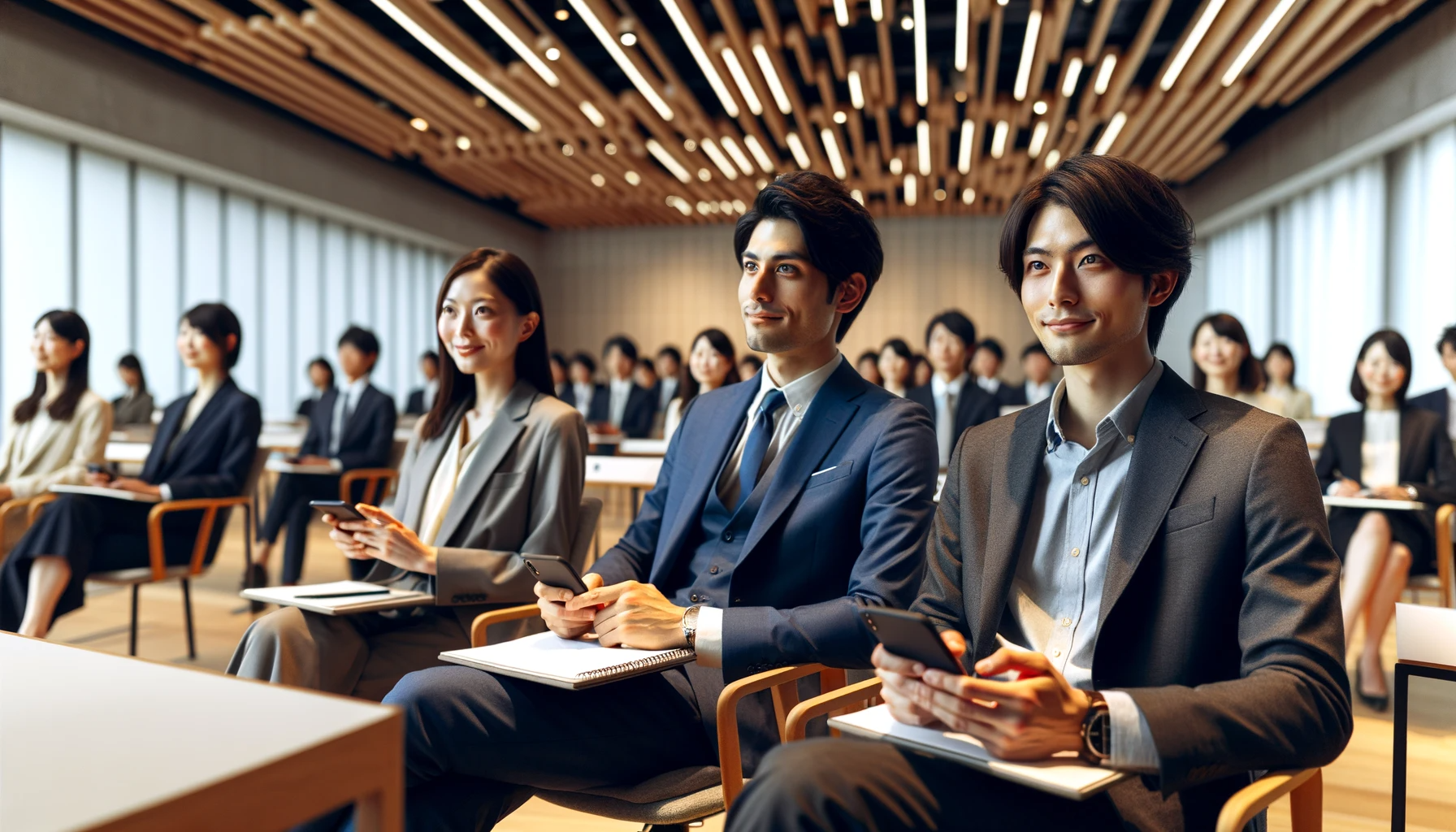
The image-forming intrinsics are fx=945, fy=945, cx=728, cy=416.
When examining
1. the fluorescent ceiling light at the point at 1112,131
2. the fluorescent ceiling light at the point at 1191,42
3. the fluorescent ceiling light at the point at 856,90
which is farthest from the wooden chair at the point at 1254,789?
the fluorescent ceiling light at the point at 1112,131

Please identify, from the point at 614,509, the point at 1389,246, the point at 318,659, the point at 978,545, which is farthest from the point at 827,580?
the point at 1389,246

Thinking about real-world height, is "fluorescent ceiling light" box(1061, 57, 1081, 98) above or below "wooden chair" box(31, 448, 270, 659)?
above

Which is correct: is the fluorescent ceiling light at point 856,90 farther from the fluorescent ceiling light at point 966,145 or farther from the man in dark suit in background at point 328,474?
the man in dark suit in background at point 328,474

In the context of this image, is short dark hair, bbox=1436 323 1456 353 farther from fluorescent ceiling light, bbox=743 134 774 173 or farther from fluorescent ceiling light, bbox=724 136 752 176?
fluorescent ceiling light, bbox=724 136 752 176

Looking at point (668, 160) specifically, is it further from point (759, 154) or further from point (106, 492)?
point (106, 492)

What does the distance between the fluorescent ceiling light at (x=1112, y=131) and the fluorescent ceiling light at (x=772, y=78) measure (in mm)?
3016

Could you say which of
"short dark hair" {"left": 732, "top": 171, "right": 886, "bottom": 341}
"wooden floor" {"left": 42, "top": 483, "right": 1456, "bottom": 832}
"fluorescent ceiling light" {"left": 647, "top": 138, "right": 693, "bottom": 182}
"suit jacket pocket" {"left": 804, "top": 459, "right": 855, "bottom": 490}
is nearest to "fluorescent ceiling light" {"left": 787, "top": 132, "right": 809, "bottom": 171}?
"fluorescent ceiling light" {"left": 647, "top": 138, "right": 693, "bottom": 182}

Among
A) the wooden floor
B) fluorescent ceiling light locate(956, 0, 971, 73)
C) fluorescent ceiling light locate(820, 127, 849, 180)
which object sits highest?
fluorescent ceiling light locate(820, 127, 849, 180)

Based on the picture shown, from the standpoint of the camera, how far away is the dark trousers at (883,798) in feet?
3.77

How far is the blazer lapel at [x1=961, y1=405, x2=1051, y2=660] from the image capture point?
4.71ft

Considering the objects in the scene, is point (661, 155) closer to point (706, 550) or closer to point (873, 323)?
point (873, 323)

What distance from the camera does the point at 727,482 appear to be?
6.74 ft

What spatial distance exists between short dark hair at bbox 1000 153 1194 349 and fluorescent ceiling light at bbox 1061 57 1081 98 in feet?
23.8

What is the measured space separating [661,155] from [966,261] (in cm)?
611
